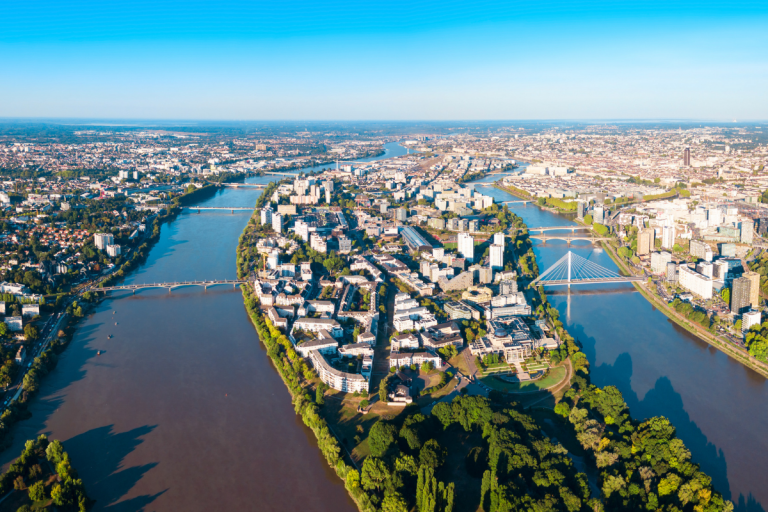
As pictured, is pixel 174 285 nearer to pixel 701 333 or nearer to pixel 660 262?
pixel 701 333

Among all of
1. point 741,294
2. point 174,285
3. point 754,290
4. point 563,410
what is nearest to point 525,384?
point 563,410

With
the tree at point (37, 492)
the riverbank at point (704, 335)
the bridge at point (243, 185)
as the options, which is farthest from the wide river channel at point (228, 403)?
the bridge at point (243, 185)

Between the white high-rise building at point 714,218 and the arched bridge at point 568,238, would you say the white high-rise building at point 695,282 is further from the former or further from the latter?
the white high-rise building at point 714,218

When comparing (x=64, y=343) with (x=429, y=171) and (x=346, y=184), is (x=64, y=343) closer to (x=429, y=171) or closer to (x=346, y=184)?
(x=346, y=184)

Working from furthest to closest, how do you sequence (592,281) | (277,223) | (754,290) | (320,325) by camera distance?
(277,223) → (592,281) → (754,290) → (320,325)

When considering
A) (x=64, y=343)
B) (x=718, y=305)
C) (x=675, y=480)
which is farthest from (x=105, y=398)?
(x=718, y=305)

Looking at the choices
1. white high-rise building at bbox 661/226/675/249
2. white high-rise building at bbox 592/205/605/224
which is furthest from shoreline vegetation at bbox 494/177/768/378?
white high-rise building at bbox 592/205/605/224
